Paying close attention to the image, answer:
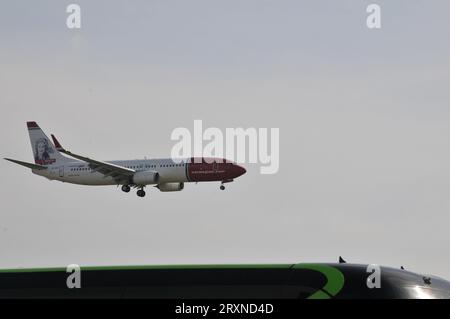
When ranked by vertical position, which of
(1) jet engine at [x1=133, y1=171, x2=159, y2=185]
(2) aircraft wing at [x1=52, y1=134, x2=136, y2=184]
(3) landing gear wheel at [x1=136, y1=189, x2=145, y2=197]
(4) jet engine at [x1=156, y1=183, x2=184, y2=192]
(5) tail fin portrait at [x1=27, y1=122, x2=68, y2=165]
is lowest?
(3) landing gear wheel at [x1=136, y1=189, x2=145, y2=197]

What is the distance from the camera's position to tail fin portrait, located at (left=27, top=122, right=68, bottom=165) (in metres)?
100

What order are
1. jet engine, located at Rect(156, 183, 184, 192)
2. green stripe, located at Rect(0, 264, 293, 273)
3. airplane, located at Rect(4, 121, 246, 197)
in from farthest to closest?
jet engine, located at Rect(156, 183, 184, 192) → airplane, located at Rect(4, 121, 246, 197) → green stripe, located at Rect(0, 264, 293, 273)

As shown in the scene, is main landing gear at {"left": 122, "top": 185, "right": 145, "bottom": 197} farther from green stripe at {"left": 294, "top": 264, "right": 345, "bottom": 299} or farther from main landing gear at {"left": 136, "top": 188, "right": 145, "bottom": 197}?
green stripe at {"left": 294, "top": 264, "right": 345, "bottom": 299}

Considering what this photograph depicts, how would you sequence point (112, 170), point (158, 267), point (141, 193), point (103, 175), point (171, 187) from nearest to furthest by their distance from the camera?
point (158, 267) < point (112, 170) < point (141, 193) < point (171, 187) < point (103, 175)

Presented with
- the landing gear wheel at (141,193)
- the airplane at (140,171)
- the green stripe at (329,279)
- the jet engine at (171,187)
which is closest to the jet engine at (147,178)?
the airplane at (140,171)

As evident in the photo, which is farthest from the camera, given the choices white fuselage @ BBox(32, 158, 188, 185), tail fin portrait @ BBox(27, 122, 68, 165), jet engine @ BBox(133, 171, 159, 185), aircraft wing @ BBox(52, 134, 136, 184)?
tail fin portrait @ BBox(27, 122, 68, 165)

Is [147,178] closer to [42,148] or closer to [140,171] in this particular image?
[140,171]

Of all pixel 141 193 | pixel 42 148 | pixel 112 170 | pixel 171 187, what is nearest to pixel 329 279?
pixel 112 170

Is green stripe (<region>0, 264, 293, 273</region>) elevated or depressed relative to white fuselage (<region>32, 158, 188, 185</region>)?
depressed

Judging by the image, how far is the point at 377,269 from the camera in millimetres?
10625

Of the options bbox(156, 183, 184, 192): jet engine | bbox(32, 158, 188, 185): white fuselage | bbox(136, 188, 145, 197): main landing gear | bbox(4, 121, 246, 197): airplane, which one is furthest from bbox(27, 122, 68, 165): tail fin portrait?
bbox(156, 183, 184, 192): jet engine

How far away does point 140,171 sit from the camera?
88500 mm

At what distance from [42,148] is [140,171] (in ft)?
67.3
